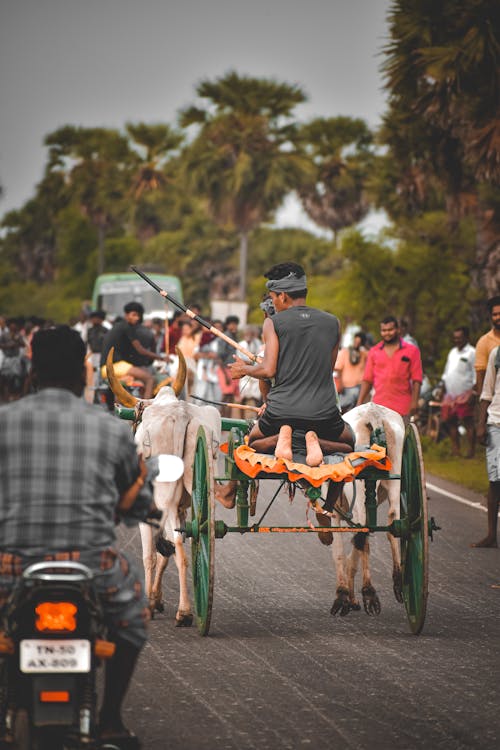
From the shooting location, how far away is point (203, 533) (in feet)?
28.4

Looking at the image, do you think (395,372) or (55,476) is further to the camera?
(395,372)

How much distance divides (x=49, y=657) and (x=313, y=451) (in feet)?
13.1

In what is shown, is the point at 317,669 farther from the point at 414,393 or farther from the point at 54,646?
the point at 414,393

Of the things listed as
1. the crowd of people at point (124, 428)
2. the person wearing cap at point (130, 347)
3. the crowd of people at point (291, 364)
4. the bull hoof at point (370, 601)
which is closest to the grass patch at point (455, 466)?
the crowd of people at point (291, 364)

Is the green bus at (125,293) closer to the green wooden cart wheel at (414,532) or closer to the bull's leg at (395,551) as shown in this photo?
the bull's leg at (395,551)

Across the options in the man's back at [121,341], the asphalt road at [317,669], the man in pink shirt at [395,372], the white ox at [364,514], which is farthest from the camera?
the man's back at [121,341]

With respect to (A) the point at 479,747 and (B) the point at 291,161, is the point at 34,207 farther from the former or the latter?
(A) the point at 479,747

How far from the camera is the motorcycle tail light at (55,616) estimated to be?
472 cm

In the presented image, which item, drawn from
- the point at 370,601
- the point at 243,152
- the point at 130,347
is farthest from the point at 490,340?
the point at 243,152

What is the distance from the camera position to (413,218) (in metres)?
36.4

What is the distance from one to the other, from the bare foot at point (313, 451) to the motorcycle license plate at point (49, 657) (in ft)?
12.9

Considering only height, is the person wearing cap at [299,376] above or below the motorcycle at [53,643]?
above

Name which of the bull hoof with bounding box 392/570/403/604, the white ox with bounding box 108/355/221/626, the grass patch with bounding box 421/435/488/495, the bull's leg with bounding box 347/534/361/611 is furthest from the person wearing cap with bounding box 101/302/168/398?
the bull hoof with bounding box 392/570/403/604

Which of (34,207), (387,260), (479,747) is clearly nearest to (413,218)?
(387,260)
